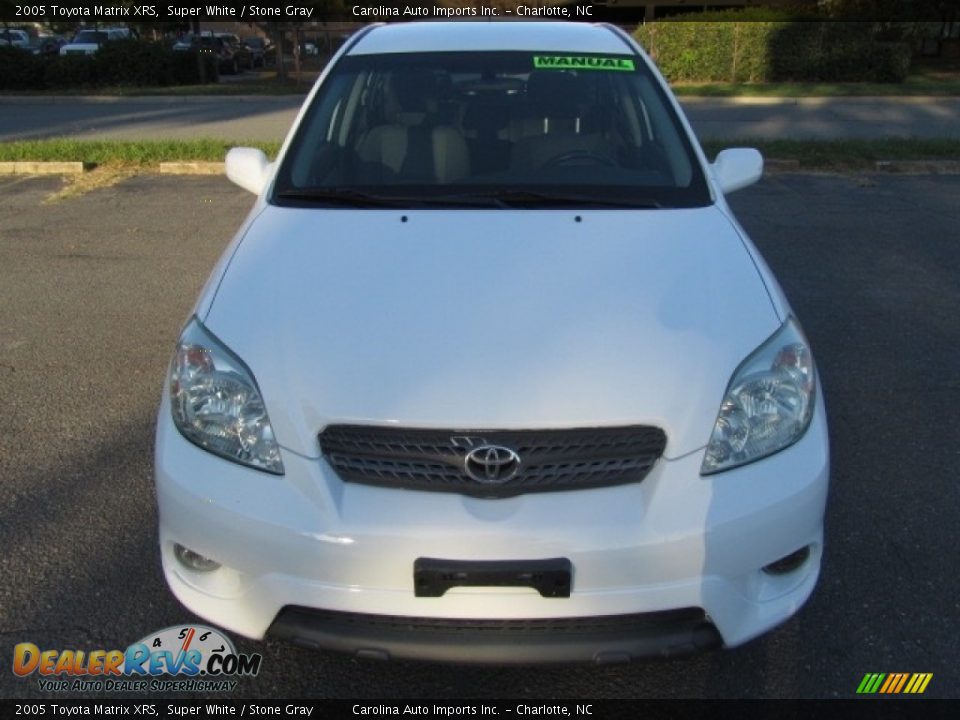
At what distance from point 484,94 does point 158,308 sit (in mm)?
2859

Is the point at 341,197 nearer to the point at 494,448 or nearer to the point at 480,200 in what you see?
the point at 480,200

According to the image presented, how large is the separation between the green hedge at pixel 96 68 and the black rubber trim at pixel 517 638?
76.5ft

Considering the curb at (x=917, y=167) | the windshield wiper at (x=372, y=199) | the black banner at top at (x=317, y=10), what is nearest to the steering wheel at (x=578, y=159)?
the windshield wiper at (x=372, y=199)

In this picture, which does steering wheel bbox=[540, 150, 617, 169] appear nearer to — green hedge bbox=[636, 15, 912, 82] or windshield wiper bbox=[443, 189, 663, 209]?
windshield wiper bbox=[443, 189, 663, 209]

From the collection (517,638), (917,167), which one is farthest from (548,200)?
(917,167)

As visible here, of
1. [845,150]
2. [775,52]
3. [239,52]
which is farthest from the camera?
[239,52]

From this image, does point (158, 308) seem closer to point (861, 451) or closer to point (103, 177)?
point (861, 451)

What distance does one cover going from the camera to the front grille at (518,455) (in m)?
2.13

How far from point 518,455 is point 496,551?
0.78 ft

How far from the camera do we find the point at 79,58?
72.3ft

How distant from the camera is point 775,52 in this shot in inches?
812

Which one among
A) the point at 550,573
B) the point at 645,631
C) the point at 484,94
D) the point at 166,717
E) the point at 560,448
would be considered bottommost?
the point at 166,717

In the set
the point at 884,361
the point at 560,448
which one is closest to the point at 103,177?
the point at 884,361

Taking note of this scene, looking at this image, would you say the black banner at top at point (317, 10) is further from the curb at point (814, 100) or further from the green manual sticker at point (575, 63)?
the green manual sticker at point (575, 63)
